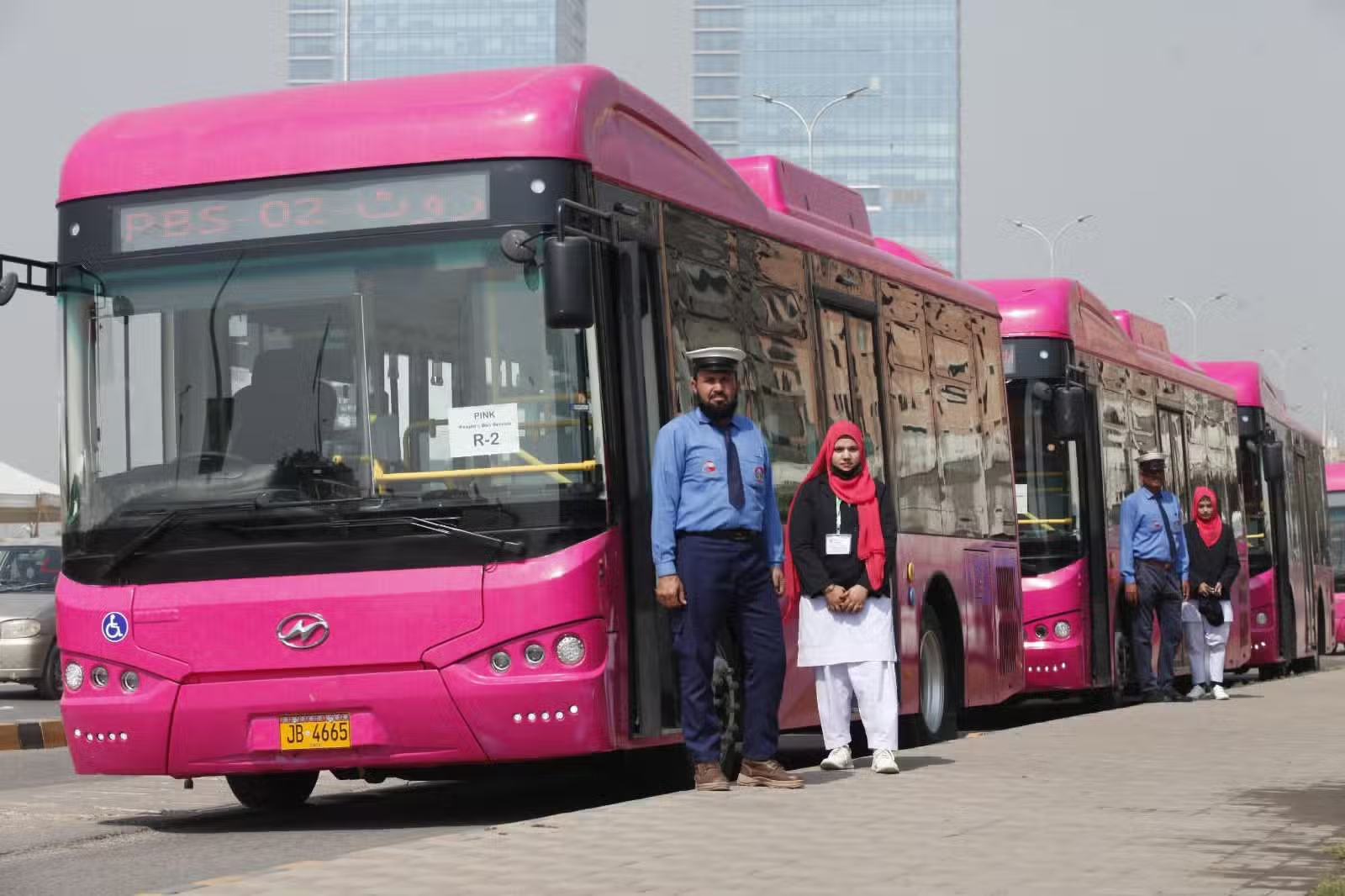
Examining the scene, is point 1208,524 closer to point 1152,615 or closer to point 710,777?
point 1152,615

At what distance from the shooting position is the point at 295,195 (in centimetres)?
1070

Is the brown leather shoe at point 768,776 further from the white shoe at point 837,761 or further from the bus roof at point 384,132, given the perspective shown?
the bus roof at point 384,132

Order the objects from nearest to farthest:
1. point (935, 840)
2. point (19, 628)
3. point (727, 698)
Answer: point (935, 840) < point (727, 698) < point (19, 628)

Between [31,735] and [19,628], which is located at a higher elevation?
[19,628]

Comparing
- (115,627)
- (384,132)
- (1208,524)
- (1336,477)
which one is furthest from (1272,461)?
(115,627)

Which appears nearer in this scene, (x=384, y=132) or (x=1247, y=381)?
(x=384, y=132)

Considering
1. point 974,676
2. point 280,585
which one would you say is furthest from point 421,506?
Answer: point 974,676

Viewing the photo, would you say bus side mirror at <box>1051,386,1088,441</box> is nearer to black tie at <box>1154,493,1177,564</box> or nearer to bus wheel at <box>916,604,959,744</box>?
black tie at <box>1154,493,1177,564</box>

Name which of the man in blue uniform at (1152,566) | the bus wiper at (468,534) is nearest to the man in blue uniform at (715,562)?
the bus wiper at (468,534)

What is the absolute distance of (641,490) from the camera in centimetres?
1085

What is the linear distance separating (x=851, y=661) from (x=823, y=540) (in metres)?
0.61

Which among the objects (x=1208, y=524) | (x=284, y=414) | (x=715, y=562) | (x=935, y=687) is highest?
(x=284, y=414)

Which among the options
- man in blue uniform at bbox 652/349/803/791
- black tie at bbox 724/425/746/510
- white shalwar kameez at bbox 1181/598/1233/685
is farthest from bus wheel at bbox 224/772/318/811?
white shalwar kameez at bbox 1181/598/1233/685

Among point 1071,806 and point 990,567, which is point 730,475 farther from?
point 990,567
